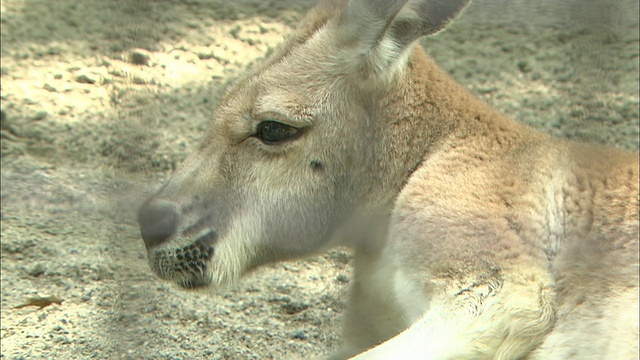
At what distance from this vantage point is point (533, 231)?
285cm

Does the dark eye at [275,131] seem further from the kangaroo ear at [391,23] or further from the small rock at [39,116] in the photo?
the small rock at [39,116]

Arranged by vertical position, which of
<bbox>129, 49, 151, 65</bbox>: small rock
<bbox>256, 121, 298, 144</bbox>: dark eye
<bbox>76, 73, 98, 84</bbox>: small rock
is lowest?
<bbox>76, 73, 98, 84</bbox>: small rock

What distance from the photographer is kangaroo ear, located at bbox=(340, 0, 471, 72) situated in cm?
288

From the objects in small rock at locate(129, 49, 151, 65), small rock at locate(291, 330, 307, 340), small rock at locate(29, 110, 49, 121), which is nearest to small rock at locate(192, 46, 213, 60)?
small rock at locate(129, 49, 151, 65)

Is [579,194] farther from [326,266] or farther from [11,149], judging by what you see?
[11,149]

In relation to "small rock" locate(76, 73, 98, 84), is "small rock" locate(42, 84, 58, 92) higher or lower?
lower

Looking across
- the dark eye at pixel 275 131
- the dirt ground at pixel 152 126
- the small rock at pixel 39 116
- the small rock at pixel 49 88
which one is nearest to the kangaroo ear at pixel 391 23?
Result: the dirt ground at pixel 152 126

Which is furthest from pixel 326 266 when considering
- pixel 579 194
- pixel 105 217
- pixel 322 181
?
pixel 579 194

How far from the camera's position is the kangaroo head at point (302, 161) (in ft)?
10.1

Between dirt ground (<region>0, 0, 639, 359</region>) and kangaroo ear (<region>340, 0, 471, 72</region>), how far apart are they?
0.67 ft

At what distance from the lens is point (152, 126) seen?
15.6 ft

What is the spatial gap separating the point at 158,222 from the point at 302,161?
1.61ft

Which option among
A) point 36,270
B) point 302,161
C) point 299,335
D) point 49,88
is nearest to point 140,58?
point 36,270

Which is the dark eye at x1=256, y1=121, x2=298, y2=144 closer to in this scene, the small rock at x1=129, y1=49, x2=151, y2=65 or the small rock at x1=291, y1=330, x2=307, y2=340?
the small rock at x1=291, y1=330, x2=307, y2=340
